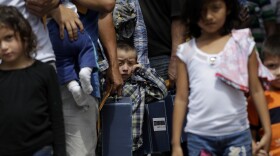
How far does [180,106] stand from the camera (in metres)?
3.08

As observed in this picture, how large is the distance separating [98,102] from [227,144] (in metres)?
1.05

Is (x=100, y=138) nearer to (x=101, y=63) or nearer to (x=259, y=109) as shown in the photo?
(x=101, y=63)

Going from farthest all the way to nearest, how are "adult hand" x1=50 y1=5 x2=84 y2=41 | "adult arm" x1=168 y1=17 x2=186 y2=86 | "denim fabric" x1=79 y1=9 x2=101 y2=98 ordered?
"adult arm" x1=168 y1=17 x2=186 y2=86
"denim fabric" x1=79 y1=9 x2=101 y2=98
"adult hand" x1=50 y1=5 x2=84 y2=41

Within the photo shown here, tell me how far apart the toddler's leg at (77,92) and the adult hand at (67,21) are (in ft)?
0.85

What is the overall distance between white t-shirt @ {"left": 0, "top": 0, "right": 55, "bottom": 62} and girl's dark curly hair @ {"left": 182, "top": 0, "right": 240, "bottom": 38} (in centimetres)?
73

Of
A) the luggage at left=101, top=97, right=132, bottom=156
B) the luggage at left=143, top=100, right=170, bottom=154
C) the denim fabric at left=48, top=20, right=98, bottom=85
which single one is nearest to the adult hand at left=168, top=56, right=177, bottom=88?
the luggage at left=143, top=100, right=170, bottom=154

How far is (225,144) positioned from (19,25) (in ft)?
3.84

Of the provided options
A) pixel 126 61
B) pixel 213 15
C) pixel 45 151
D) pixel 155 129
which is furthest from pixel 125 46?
pixel 45 151

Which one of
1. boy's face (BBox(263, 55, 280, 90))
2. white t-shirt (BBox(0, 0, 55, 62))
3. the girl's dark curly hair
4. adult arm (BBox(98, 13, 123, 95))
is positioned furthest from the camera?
adult arm (BBox(98, 13, 123, 95))

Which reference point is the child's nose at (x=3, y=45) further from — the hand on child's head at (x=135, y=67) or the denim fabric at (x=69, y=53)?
the hand on child's head at (x=135, y=67)

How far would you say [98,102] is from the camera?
3705mm

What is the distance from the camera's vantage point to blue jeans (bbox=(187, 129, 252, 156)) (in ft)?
9.57

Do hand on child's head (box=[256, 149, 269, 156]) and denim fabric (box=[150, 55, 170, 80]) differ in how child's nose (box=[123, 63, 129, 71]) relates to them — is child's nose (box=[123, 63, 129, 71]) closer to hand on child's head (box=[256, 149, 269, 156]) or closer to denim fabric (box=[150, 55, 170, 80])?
denim fabric (box=[150, 55, 170, 80])

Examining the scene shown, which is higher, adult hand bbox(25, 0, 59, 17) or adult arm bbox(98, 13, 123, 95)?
adult hand bbox(25, 0, 59, 17)
